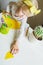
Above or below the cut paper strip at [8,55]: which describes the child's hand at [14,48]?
above

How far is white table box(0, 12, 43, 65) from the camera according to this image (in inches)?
31.3

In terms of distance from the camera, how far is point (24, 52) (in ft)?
2.76

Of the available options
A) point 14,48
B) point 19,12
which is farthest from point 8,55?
point 19,12

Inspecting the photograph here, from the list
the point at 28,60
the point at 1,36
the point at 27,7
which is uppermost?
the point at 27,7

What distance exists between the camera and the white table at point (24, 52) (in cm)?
79

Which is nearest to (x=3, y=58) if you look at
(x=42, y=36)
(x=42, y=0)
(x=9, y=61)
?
(x=9, y=61)

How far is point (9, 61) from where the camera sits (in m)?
0.79

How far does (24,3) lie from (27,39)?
0.19 metres

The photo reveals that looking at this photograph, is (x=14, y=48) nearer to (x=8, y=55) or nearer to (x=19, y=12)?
(x=8, y=55)

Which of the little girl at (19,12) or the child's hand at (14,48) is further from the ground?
the little girl at (19,12)

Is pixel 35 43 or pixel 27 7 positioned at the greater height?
pixel 27 7

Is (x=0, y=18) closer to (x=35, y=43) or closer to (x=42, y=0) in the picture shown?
(x=35, y=43)

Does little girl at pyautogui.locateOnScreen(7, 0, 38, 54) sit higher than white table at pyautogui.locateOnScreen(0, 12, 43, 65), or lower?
higher

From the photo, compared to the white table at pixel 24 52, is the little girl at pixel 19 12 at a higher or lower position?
higher
